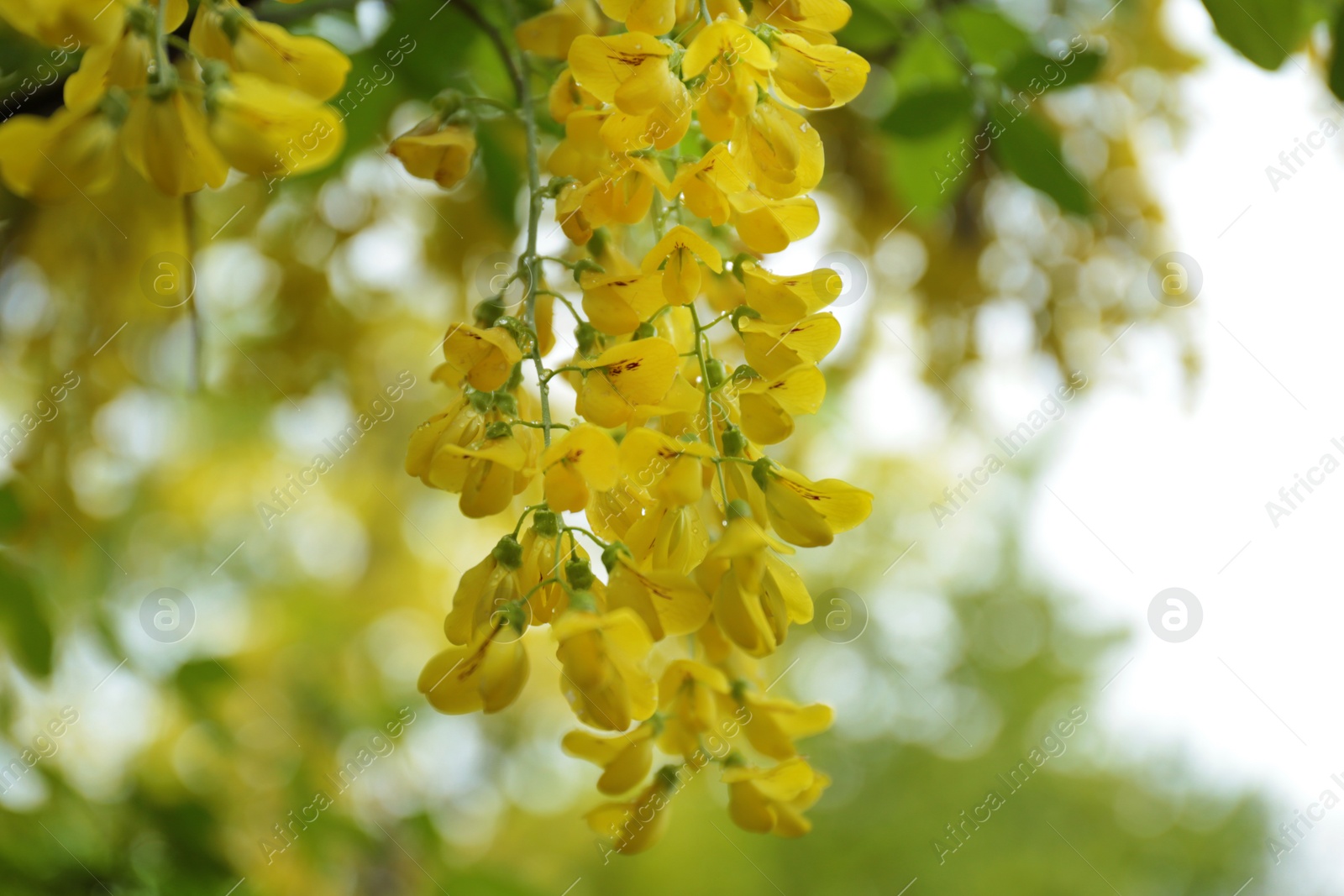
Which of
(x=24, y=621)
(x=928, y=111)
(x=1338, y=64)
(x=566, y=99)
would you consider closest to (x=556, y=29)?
(x=566, y=99)

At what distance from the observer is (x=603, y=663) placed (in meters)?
0.44

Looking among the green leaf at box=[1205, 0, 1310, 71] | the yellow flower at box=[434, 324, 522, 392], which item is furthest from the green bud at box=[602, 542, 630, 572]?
the green leaf at box=[1205, 0, 1310, 71]

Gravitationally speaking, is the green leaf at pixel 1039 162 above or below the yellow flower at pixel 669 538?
below

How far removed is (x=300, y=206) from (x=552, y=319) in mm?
1020

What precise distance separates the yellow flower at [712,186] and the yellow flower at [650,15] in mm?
62

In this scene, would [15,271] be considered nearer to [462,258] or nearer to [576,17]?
[462,258]

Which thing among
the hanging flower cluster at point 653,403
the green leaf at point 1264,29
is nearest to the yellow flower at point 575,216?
the hanging flower cluster at point 653,403

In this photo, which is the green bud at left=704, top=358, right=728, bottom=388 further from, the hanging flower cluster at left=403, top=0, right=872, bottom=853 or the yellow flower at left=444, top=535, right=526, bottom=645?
the yellow flower at left=444, top=535, right=526, bottom=645

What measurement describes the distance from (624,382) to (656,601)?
4.2 inches

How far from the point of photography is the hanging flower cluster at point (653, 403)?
0.44 meters

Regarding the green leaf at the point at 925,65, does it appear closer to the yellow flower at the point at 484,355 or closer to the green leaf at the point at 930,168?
the green leaf at the point at 930,168

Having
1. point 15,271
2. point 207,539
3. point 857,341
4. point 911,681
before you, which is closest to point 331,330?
point 15,271

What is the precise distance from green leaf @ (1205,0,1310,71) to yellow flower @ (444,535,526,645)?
71 cm

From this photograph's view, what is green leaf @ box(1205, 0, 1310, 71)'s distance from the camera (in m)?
0.75
